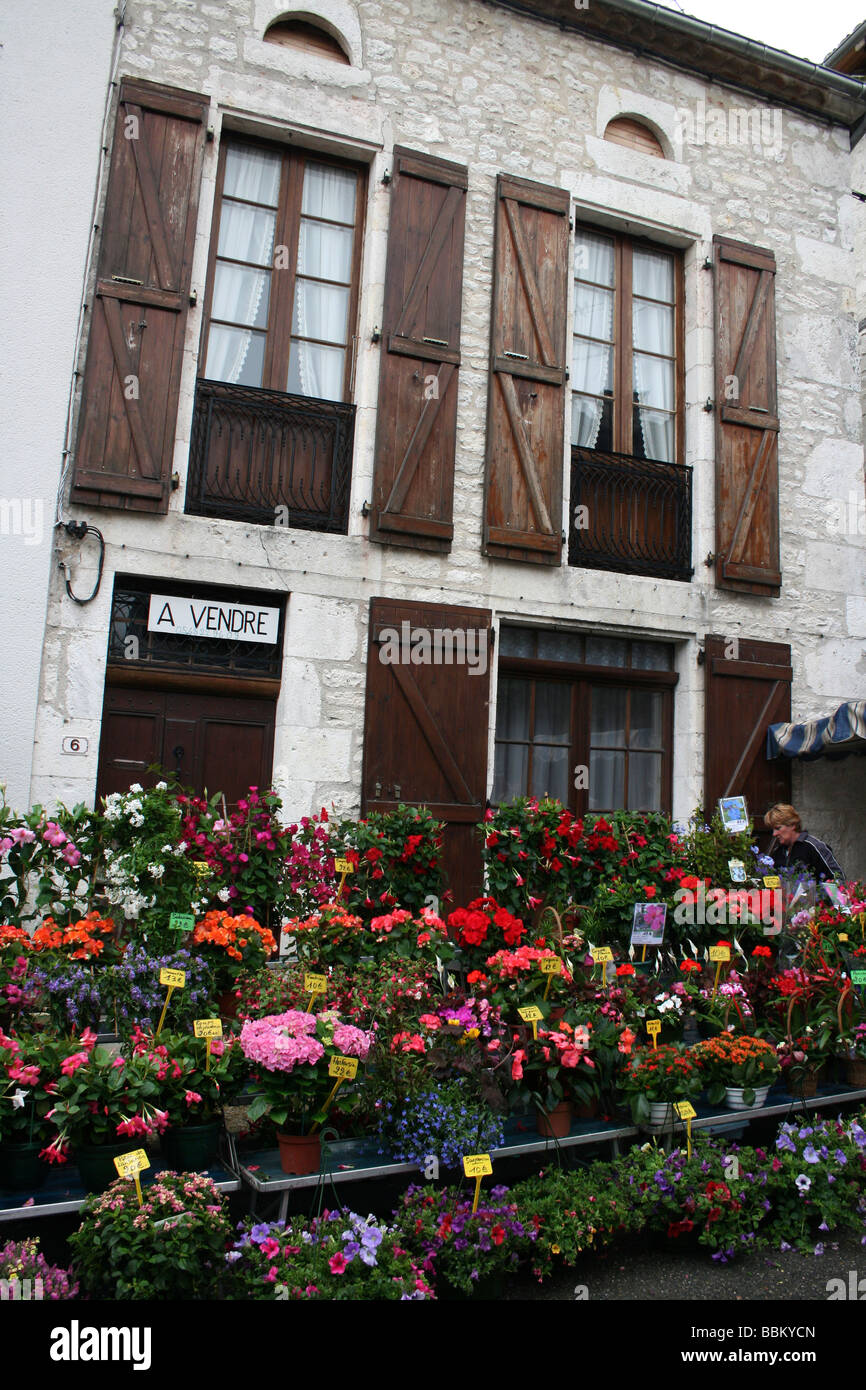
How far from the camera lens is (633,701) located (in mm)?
7262

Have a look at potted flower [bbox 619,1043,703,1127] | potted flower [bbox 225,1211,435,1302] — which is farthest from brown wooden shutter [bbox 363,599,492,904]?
potted flower [bbox 225,1211,435,1302]

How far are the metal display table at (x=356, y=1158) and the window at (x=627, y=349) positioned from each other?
5060 mm

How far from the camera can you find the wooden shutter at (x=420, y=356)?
638 centimetres

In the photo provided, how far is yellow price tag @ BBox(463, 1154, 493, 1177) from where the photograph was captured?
2.86 m

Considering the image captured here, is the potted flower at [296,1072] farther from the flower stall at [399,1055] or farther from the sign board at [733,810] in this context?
the sign board at [733,810]

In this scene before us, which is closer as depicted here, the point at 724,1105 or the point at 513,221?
the point at 724,1105

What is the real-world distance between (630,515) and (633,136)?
2.97 metres

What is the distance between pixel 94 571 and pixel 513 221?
3.78 m

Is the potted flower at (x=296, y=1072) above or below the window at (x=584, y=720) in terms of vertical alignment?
below

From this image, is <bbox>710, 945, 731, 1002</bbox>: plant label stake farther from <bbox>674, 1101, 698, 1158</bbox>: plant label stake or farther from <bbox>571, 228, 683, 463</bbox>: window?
<bbox>571, 228, 683, 463</bbox>: window

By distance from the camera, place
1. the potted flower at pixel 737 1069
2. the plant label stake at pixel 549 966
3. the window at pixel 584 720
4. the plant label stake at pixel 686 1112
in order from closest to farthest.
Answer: the plant label stake at pixel 686 1112, the plant label stake at pixel 549 966, the potted flower at pixel 737 1069, the window at pixel 584 720

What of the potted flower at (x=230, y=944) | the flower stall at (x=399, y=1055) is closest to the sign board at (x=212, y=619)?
the flower stall at (x=399, y=1055)
